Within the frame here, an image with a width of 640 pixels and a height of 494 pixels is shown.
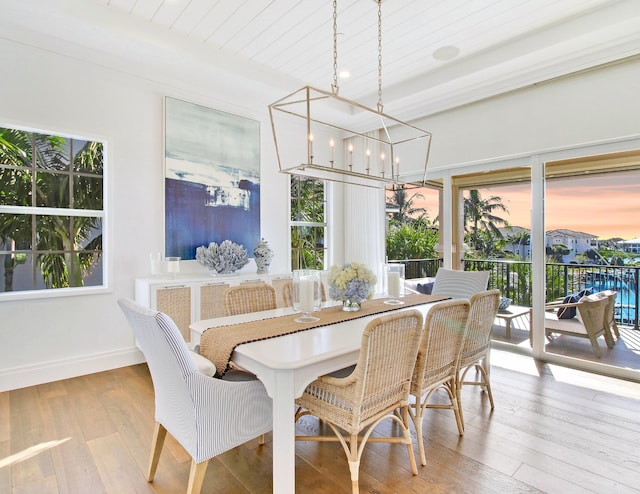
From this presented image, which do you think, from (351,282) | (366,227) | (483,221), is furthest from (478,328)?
(366,227)

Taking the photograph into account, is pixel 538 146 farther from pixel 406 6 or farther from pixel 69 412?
pixel 69 412

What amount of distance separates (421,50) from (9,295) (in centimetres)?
434

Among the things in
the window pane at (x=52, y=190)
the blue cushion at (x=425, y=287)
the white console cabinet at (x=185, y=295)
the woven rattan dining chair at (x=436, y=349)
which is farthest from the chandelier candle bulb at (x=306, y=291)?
the blue cushion at (x=425, y=287)

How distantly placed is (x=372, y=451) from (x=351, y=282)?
1.04 metres

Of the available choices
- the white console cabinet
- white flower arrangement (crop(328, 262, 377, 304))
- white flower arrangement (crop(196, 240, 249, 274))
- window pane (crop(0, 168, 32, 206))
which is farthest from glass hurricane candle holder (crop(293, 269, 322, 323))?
window pane (crop(0, 168, 32, 206))

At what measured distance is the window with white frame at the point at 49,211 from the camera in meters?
3.23

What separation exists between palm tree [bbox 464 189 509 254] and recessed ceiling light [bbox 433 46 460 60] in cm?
160

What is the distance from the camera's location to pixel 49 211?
3355 millimetres

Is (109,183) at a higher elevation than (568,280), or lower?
higher

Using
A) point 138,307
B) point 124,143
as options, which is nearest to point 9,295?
point 124,143

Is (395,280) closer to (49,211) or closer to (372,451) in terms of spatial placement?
(372,451)

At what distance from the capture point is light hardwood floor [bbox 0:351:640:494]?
1.91 metres

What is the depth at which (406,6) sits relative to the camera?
9.43 feet

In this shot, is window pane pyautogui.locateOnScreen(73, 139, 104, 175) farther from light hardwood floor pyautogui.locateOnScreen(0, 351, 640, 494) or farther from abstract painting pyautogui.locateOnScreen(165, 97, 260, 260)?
light hardwood floor pyautogui.locateOnScreen(0, 351, 640, 494)
